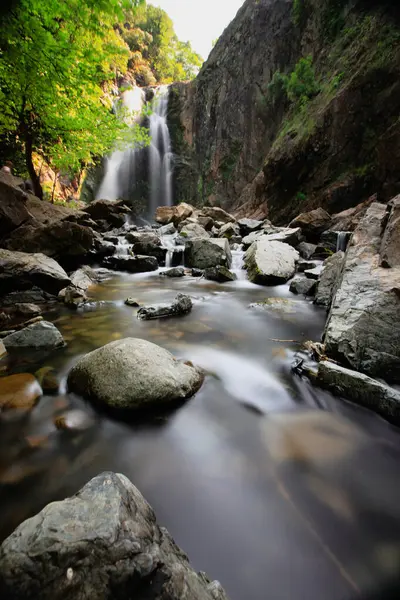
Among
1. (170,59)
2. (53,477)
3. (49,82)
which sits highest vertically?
(170,59)

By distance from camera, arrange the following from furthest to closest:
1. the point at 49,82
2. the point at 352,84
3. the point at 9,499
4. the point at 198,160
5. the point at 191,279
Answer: the point at 198,160
the point at 352,84
the point at 191,279
the point at 49,82
the point at 9,499

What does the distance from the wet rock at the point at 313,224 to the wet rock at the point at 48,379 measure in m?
9.97

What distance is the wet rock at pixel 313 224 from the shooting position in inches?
407

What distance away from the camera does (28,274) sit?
450 centimetres

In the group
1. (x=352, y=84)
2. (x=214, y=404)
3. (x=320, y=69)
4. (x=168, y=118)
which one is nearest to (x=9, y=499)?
(x=214, y=404)

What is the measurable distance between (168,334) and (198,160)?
27.3 metres

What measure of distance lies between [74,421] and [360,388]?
204 cm

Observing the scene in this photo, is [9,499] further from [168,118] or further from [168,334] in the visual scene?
[168,118]

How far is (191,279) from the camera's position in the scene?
7.01m

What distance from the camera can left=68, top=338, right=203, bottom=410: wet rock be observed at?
6.40 feet

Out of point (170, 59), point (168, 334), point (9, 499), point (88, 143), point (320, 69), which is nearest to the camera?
point (9, 499)

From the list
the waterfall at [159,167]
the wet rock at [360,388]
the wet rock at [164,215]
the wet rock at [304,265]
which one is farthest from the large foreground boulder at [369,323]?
the waterfall at [159,167]

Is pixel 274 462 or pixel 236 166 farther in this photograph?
pixel 236 166

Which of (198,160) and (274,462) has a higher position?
(198,160)
